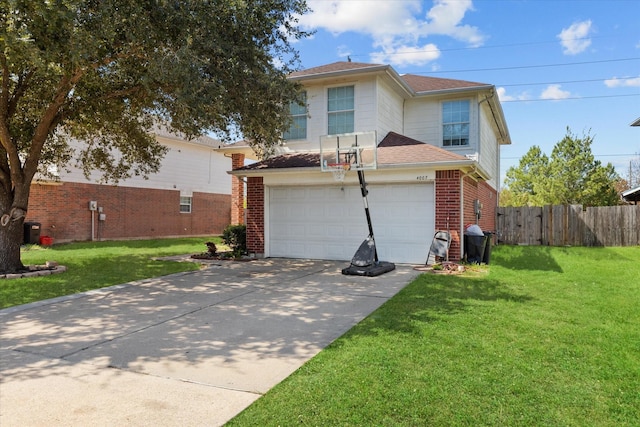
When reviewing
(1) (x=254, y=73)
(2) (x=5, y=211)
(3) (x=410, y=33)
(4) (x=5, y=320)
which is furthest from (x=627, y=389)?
(3) (x=410, y=33)

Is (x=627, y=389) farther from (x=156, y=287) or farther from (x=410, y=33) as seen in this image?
(x=410, y=33)

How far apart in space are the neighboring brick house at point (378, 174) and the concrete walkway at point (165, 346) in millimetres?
2928

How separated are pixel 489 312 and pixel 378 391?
10.2 ft

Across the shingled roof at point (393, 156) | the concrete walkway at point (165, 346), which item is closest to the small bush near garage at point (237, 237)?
the shingled roof at point (393, 156)

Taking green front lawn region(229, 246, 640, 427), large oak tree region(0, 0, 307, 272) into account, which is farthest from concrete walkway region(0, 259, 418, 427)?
large oak tree region(0, 0, 307, 272)

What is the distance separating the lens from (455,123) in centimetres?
1431

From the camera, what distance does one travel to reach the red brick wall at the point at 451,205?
10320 mm

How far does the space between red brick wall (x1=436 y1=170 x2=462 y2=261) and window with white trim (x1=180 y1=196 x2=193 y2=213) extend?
51.3 feet

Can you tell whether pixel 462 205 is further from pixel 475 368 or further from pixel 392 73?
pixel 475 368

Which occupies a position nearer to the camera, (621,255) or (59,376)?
(59,376)

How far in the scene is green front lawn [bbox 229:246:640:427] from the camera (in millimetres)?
2963

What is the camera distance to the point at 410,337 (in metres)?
4.64

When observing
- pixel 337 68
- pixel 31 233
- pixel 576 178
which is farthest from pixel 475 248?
pixel 576 178

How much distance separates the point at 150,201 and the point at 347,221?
41.8 feet
